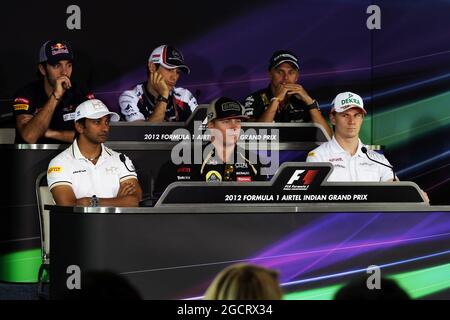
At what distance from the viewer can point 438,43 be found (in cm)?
944

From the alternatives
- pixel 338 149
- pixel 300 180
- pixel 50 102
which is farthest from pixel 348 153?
pixel 50 102

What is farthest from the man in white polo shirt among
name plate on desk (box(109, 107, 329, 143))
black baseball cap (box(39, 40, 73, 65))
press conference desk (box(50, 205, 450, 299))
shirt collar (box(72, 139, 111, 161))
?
black baseball cap (box(39, 40, 73, 65))

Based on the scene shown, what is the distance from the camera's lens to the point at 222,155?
24.0 feet

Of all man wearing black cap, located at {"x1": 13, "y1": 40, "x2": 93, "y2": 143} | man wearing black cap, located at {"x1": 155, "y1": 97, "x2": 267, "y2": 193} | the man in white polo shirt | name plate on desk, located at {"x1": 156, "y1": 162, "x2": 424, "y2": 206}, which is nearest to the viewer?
name plate on desk, located at {"x1": 156, "y1": 162, "x2": 424, "y2": 206}

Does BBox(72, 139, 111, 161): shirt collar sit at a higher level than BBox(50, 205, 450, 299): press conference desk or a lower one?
higher

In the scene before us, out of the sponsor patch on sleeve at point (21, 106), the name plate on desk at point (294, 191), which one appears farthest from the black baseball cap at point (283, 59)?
the name plate on desk at point (294, 191)

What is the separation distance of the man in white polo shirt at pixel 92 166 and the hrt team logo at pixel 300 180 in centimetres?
108

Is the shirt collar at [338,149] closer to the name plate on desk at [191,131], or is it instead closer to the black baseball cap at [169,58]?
the name plate on desk at [191,131]

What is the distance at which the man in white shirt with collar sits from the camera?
24.3 ft

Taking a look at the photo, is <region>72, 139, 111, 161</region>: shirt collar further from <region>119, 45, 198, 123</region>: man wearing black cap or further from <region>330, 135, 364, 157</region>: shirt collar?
<region>330, 135, 364, 157</region>: shirt collar

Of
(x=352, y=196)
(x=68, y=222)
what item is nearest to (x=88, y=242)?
(x=68, y=222)

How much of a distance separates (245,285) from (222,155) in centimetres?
353

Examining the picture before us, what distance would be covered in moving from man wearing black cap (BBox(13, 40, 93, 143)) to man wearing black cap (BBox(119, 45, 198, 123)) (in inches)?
13.7
